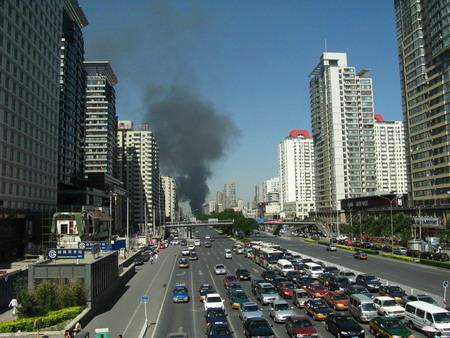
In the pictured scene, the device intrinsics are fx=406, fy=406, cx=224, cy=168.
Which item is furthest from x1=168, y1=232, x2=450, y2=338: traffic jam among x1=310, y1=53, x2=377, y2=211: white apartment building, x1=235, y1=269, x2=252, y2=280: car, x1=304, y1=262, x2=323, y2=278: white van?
x1=310, y1=53, x2=377, y2=211: white apartment building

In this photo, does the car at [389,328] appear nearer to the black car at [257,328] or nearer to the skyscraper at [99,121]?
the black car at [257,328]

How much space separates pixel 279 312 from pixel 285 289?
26.4 ft

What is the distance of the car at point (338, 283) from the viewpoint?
37.3m

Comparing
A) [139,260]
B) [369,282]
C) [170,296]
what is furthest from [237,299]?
[139,260]

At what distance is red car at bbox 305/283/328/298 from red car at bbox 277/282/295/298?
150 centimetres

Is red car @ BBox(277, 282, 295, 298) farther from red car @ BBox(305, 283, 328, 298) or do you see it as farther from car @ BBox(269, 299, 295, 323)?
car @ BBox(269, 299, 295, 323)

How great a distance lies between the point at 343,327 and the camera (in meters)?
22.9

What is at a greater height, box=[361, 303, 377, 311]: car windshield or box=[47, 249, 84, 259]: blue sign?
box=[47, 249, 84, 259]: blue sign

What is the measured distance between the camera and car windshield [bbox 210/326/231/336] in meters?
22.6

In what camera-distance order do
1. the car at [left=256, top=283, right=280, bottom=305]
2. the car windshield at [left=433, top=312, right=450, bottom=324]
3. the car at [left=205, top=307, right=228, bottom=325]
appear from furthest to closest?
the car at [left=256, top=283, right=280, bottom=305], the car at [left=205, top=307, right=228, bottom=325], the car windshield at [left=433, top=312, right=450, bottom=324]

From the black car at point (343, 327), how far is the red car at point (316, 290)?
385 inches

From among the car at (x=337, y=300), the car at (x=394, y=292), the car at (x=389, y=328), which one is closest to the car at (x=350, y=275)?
the car at (x=394, y=292)

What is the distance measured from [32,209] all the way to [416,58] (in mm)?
95970

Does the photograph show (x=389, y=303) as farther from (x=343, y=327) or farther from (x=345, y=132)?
(x=345, y=132)
